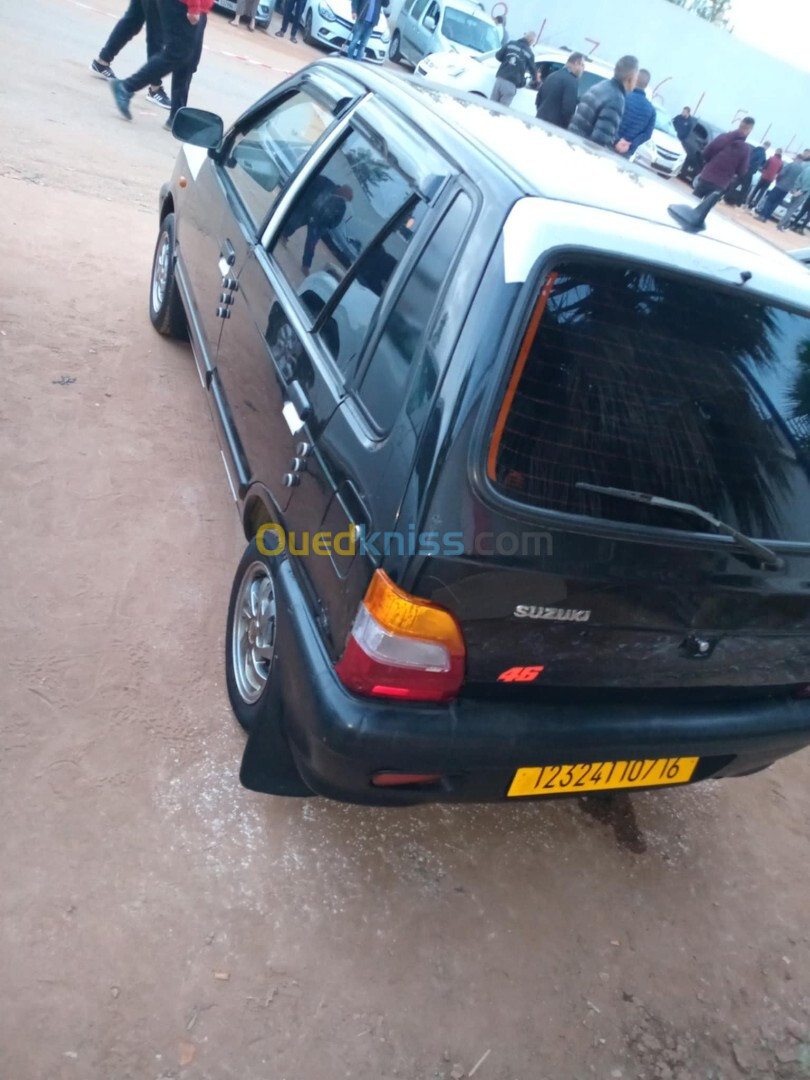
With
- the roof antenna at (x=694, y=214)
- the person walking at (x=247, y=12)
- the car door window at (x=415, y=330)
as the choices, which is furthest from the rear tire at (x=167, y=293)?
the person walking at (x=247, y=12)

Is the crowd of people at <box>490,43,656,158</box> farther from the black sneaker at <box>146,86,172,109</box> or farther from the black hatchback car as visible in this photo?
the black hatchback car

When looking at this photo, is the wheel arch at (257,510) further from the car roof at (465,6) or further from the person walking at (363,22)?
the car roof at (465,6)

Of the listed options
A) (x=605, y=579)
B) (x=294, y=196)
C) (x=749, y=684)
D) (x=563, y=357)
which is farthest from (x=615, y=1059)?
(x=294, y=196)

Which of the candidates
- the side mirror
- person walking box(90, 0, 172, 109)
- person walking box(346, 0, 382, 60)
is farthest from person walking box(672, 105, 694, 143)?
the side mirror

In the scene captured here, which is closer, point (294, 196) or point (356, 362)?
point (356, 362)

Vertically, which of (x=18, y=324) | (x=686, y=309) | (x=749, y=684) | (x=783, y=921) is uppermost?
(x=686, y=309)

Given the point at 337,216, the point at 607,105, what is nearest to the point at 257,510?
the point at 337,216

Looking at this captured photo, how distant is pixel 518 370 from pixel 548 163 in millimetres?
772

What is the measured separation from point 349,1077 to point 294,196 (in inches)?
105

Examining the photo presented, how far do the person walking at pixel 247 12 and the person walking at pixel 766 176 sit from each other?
12043mm

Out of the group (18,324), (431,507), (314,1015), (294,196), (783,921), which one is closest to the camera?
(431,507)

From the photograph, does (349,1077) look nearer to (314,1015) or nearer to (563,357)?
(314,1015)

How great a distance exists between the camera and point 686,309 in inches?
73.2

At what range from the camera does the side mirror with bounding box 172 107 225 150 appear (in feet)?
12.1
